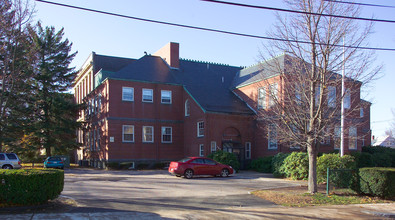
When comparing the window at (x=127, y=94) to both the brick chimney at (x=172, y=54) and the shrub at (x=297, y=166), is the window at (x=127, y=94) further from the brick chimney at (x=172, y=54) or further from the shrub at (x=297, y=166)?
the shrub at (x=297, y=166)

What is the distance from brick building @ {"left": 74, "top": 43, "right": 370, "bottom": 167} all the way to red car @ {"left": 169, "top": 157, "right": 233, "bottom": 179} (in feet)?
19.3

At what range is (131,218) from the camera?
9.98 metres

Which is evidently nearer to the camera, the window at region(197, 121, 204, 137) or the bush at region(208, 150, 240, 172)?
the bush at region(208, 150, 240, 172)

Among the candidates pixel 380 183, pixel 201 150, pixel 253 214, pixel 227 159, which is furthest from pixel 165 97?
pixel 253 214

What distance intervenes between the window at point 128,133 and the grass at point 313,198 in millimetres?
18607

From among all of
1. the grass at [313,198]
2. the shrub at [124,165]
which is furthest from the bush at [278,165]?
the shrub at [124,165]

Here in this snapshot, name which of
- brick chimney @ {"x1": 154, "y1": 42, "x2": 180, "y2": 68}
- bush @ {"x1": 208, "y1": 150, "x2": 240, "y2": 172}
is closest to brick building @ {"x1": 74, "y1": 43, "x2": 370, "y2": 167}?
brick chimney @ {"x1": 154, "y1": 42, "x2": 180, "y2": 68}

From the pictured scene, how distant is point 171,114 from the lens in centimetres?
3397

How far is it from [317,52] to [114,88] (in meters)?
20.9

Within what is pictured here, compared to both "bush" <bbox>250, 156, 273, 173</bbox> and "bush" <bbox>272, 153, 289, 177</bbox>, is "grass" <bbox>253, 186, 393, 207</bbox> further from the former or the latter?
"bush" <bbox>250, 156, 273, 173</bbox>

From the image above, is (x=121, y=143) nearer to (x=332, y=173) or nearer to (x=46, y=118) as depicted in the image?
(x=46, y=118)

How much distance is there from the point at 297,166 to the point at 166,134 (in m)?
14.9

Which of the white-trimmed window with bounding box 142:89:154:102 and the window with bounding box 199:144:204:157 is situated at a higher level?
the white-trimmed window with bounding box 142:89:154:102

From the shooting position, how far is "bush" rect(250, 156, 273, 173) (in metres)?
26.8
